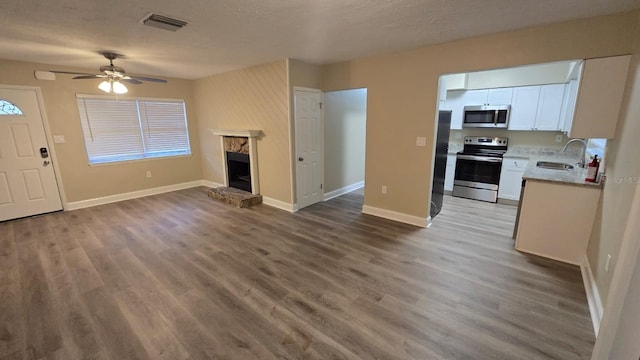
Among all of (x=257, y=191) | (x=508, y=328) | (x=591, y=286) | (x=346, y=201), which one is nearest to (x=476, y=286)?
(x=508, y=328)

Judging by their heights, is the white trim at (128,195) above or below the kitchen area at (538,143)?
below

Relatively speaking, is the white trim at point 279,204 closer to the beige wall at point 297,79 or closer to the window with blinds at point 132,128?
the beige wall at point 297,79

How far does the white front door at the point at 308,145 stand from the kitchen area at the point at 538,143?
2003 millimetres

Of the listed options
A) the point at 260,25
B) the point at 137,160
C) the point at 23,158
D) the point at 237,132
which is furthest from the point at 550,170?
the point at 23,158

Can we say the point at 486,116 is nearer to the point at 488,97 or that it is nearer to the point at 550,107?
the point at 488,97

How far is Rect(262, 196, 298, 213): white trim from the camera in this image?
4547 millimetres

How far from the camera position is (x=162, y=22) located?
248 centimetres

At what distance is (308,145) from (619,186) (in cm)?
369

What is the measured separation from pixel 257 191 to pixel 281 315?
3206 millimetres

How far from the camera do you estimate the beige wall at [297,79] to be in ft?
13.5

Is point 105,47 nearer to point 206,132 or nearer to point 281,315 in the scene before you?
point 206,132

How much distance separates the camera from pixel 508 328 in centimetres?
197

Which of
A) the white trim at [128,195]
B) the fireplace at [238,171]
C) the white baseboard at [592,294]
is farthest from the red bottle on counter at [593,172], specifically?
the white trim at [128,195]

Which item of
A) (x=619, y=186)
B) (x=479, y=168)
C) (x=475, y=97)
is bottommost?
(x=479, y=168)
